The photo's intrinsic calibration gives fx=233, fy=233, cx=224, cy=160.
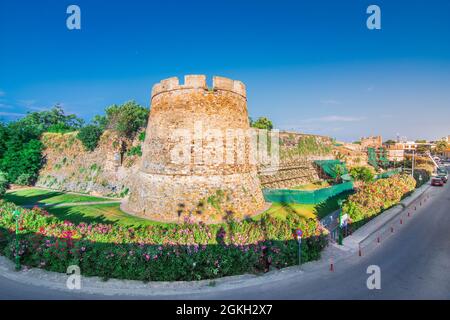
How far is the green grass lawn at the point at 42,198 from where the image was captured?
21.6 metres

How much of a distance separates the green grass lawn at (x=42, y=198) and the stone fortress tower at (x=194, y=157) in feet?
34.5

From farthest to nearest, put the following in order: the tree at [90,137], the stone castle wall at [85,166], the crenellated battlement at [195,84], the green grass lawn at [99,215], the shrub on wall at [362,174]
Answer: the tree at [90,137] < the shrub on wall at [362,174] < the stone castle wall at [85,166] < the green grass lawn at [99,215] < the crenellated battlement at [195,84]

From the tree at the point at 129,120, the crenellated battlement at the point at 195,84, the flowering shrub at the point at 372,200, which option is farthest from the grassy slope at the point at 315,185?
the tree at the point at 129,120

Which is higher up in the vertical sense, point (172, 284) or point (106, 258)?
point (106, 258)

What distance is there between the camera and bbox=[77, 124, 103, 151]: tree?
28.2m

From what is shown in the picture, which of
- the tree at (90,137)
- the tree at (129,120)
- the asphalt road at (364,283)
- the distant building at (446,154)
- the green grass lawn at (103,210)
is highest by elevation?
the tree at (129,120)

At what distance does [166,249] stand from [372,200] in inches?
572

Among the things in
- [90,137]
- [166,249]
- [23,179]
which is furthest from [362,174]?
[23,179]

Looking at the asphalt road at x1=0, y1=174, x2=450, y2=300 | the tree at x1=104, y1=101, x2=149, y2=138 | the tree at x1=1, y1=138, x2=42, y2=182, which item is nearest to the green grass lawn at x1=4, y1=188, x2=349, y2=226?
the asphalt road at x1=0, y1=174, x2=450, y2=300

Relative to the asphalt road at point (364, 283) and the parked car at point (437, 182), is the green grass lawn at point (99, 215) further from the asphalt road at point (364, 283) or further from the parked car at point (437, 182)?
the parked car at point (437, 182)

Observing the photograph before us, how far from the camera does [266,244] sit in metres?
9.20

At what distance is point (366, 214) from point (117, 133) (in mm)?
25422
